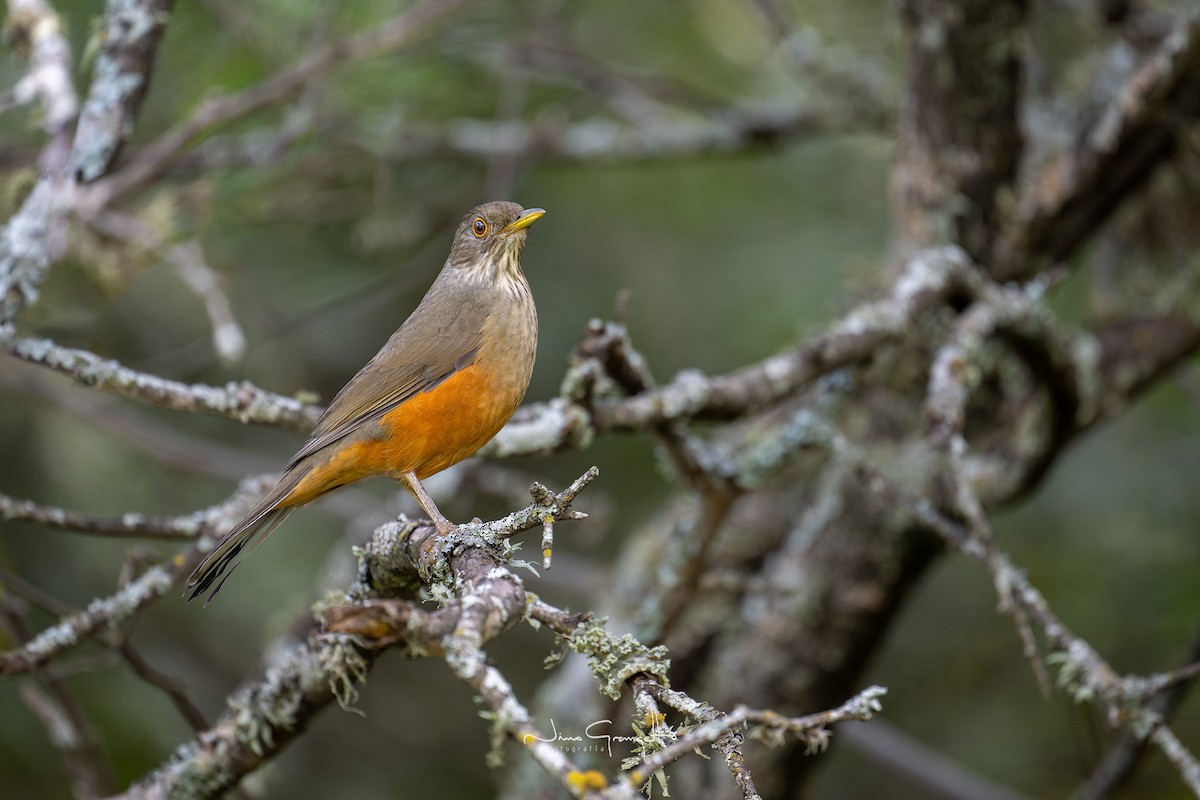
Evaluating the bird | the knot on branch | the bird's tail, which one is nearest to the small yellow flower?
the knot on branch

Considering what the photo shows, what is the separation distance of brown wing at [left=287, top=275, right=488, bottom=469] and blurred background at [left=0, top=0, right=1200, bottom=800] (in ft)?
3.14

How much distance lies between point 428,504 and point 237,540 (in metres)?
0.51

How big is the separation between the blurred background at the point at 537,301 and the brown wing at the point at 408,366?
0.96 meters

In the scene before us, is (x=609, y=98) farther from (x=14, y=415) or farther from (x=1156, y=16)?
(x=14, y=415)

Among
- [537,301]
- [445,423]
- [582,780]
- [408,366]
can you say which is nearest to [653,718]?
[582,780]

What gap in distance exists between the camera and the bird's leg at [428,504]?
2711 mm

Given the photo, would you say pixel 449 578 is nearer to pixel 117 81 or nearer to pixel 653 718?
pixel 653 718

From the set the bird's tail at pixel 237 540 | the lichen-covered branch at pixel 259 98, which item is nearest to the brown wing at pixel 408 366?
the bird's tail at pixel 237 540

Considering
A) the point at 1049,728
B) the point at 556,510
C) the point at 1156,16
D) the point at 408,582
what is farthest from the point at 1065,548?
the point at 556,510

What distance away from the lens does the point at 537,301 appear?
693cm

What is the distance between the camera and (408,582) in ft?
8.65

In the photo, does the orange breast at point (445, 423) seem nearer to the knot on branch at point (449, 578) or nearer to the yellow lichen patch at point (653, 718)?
the knot on branch at point (449, 578)

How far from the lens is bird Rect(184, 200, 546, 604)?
3.16 m

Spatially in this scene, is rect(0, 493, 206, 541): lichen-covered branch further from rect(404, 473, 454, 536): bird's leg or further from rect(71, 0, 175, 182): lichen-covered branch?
rect(71, 0, 175, 182): lichen-covered branch
